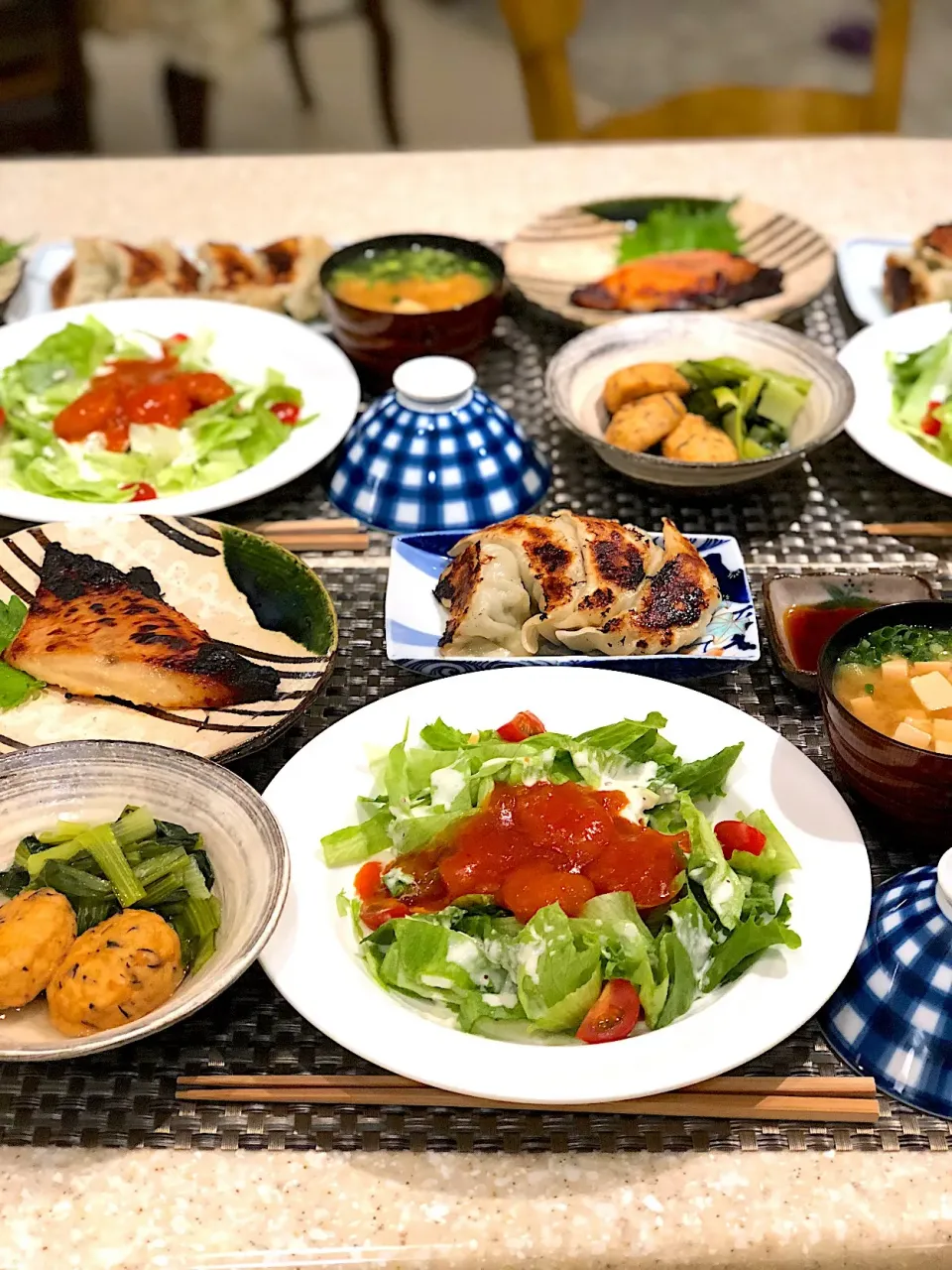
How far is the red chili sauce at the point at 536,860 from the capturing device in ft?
4.68

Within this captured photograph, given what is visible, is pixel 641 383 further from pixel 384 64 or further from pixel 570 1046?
pixel 384 64

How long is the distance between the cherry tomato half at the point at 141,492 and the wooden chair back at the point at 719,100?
2.24 metres

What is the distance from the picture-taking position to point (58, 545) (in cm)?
201

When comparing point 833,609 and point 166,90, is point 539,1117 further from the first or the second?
point 166,90

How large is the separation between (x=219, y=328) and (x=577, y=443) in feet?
2.78

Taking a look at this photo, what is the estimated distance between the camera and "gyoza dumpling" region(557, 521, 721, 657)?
1.83m

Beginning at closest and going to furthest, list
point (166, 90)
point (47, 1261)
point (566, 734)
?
point (47, 1261)
point (566, 734)
point (166, 90)

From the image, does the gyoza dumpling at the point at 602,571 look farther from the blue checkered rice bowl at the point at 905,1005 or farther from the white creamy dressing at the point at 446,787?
the blue checkered rice bowl at the point at 905,1005

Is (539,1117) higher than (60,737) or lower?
lower

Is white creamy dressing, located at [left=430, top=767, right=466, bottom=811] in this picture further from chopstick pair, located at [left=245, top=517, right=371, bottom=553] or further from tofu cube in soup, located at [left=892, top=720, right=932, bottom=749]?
chopstick pair, located at [left=245, top=517, right=371, bottom=553]

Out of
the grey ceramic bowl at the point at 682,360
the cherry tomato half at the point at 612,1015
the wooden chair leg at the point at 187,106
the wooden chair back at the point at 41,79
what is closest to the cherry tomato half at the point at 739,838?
the cherry tomato half at the point at 612,1015

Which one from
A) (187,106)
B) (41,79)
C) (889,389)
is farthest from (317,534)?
(187,106)

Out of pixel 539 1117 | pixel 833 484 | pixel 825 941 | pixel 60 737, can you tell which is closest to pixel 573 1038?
pixel 539 1117

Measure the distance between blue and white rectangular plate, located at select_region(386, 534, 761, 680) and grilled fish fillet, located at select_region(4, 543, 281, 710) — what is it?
0.24 metres
